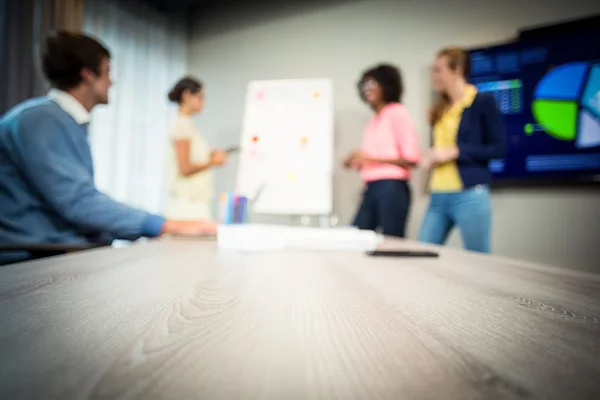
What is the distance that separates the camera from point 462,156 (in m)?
1.65

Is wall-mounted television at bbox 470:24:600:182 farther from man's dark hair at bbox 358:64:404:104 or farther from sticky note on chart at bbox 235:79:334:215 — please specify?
sticky note on chart at bbox 235:79:334:215

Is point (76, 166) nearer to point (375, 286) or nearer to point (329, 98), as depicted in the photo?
point (375, 286)

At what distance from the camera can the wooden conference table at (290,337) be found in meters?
0.18

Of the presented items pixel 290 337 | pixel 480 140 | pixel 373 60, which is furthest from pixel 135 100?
pixel 290 337

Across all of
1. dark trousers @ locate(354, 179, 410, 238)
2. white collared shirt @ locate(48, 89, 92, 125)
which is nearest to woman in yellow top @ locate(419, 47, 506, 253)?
dark trousers @ locate(354, 179, 410, 238)

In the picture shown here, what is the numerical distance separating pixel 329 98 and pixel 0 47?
5.71 ft

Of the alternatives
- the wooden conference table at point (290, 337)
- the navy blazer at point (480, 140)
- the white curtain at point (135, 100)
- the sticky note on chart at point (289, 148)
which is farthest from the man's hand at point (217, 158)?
the wooden conference table at point (290, 337)

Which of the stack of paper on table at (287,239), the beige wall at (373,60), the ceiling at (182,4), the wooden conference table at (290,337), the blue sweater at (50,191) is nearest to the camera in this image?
the wooden conference table at (290,337)

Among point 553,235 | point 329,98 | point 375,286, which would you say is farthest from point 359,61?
point 375,286

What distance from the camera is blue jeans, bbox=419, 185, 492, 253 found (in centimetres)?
164

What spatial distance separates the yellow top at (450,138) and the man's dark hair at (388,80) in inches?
11.2

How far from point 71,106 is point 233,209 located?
2.28ft

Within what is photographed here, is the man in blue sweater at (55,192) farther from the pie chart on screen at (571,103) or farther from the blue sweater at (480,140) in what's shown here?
the pie chart on screen at (571,103)

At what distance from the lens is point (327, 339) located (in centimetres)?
26
